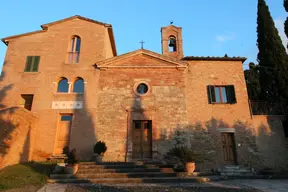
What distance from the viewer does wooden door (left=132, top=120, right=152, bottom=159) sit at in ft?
39.6

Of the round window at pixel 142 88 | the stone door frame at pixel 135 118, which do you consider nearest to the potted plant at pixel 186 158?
the stone door frame at pixel 135 118

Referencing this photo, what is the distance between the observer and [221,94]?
1349 cm

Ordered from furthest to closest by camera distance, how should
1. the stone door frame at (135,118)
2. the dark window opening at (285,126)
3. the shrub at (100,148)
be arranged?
1. the dark window opening at (285,126)
2. the stone door frame at (135,118)
3. the shrub at (100,148)

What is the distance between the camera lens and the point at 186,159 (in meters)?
9.41

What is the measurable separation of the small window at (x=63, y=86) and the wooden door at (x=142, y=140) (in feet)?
17.2

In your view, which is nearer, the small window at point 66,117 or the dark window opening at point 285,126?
the dark window opening at point 285,126

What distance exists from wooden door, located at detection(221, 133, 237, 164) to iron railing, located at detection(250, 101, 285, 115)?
2.41m

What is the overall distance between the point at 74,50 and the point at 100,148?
7.62 metres

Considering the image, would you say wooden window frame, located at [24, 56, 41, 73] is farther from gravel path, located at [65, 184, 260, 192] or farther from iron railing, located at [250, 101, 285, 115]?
iron railing, located at [250, 101, 285, 115]

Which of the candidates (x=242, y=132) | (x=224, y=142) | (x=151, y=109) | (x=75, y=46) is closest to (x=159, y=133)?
(x=151, y=109)

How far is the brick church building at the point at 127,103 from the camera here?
476 inches

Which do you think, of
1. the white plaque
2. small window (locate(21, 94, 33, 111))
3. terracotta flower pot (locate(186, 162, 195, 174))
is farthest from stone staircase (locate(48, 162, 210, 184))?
small window (locate(21, 94, 33, 111))

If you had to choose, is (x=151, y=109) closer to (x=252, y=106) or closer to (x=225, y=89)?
(x=225, y=89)

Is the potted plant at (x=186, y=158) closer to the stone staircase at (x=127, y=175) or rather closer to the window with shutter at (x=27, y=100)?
the stone staircase at (x=127, y=175)
